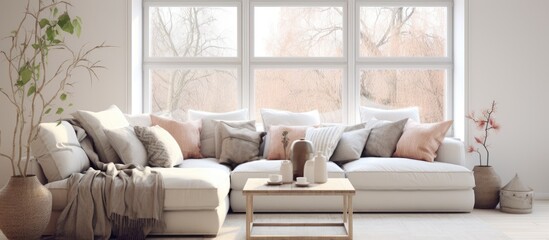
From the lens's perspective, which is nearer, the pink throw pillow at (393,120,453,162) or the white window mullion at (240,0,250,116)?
the pink throw pillow at (393,120,453,162)

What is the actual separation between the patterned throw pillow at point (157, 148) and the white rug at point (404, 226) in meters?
0.69

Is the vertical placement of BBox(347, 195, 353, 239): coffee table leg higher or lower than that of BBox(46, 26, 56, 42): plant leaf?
lower

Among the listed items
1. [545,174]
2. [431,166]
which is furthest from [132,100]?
[545,174]

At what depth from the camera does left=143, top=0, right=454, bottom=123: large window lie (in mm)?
6480

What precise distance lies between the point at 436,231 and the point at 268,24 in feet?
10.0

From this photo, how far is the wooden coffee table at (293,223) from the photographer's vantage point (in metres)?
3.93

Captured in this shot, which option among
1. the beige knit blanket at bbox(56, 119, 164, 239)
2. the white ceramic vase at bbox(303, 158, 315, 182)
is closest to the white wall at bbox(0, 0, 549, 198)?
the white ceramic vase at bbox(303, 158, 315, 182)

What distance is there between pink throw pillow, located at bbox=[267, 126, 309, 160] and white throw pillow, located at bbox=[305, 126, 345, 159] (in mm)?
106

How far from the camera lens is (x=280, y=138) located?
222 inches

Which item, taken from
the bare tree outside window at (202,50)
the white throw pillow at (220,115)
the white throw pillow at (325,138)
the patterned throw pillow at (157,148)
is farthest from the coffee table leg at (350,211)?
the bare tree outside window at (202,50)

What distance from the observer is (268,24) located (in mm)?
→ 6531

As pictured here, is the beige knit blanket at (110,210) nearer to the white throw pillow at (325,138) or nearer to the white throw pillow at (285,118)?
the white throw pillow at (325,138)

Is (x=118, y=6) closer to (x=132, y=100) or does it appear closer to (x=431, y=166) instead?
(x=132, y=100)

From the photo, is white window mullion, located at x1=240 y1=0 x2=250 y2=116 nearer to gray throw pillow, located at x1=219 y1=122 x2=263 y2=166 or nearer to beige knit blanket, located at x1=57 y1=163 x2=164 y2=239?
gray throw pillow, located at x1=219 y1=122 x2=263 y2=166
